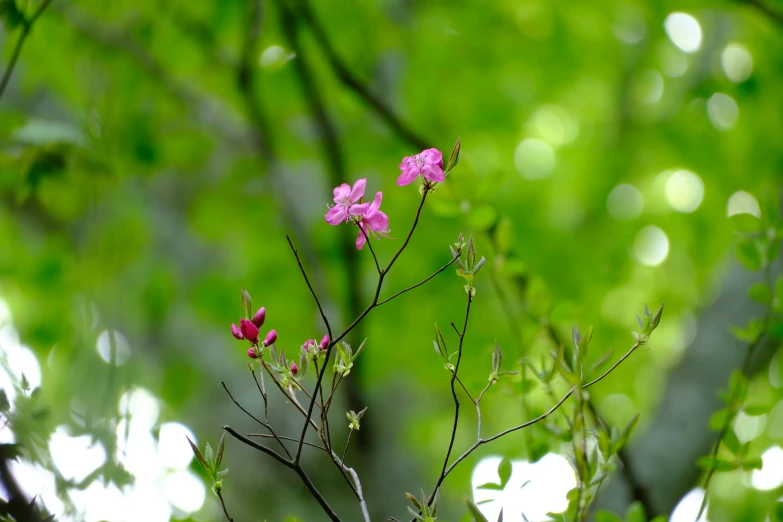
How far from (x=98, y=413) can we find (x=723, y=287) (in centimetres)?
162

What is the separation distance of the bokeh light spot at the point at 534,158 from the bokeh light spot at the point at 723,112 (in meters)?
0.90

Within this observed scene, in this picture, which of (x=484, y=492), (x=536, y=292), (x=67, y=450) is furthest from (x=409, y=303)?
(x=67, y=450)

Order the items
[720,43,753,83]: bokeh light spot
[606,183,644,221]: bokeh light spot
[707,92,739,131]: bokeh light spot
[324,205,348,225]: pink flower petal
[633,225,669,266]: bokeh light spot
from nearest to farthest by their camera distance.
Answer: [324,205,348,225]: pink flower petal → [707,92,739,131]: bokeh light spot → [720,43,753,83]: bokeh light spot → [606,183,644,221]: bokeh light spot → [633,225,669,266]: bokeh light spot

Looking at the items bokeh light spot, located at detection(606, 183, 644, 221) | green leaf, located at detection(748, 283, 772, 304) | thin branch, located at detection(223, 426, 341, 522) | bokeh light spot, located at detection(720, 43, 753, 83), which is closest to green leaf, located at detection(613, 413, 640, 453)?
thin branch, located at detection(223, 426, 341, 522)

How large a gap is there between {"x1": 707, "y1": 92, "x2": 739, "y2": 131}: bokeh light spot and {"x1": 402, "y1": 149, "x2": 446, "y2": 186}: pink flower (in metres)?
2.30

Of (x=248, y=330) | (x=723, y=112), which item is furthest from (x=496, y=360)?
(x=723, y=112)

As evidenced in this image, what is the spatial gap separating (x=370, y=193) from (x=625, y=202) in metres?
1.67

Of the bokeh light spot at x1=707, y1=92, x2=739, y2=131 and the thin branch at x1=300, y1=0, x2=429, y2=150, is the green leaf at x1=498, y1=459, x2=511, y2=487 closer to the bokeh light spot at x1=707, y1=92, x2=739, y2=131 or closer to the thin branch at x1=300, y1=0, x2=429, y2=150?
the thin branch at x1=300, y1=0, x2=429, y2=150

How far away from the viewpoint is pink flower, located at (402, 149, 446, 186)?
534 millimetres

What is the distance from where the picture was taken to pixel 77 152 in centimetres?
106

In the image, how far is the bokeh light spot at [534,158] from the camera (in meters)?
3.20

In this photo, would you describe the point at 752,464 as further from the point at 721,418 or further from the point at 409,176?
the point at 409,176

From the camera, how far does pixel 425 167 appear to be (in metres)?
0.54

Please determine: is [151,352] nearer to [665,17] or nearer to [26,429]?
[26,429]
